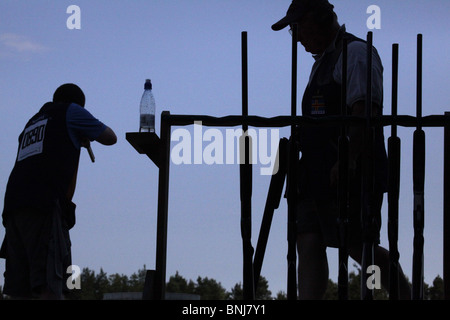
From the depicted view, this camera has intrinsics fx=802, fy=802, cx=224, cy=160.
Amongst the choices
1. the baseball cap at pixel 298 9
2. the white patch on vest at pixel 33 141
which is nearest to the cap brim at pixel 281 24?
the baseball cap at pixel 298 9

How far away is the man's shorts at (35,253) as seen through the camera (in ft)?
13.3

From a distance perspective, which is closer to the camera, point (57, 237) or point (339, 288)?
point (339, 288)

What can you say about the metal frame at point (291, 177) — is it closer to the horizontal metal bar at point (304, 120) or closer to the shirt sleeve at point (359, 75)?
the horizontal metal bar at point (304, 120)

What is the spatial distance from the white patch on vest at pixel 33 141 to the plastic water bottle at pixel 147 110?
55 cm

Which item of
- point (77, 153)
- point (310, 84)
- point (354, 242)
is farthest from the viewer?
point (77, 153)

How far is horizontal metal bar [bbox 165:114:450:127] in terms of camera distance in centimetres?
314

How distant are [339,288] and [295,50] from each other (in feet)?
3.04

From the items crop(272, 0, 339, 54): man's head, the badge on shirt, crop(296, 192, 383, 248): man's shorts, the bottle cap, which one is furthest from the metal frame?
the bottle cap

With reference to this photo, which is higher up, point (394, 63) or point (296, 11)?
point (296, 11)

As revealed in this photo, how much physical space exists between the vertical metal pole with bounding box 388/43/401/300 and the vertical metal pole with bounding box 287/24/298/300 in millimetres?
→ 368
